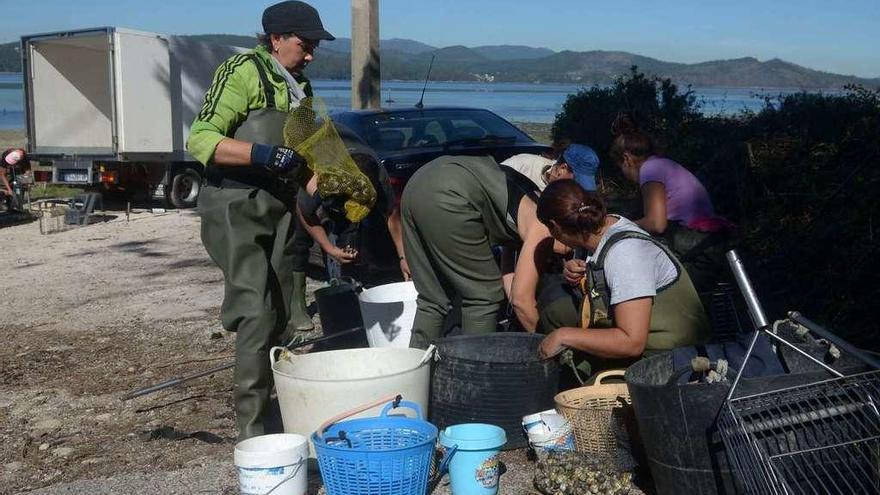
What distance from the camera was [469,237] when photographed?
5219 mm

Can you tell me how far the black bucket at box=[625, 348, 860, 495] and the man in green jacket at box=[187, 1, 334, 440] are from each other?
176 cm

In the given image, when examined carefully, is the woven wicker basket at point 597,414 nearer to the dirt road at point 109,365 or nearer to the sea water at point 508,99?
the dirt road at point 109,365

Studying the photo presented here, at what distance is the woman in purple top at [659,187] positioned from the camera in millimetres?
6191

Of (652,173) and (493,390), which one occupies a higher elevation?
(652,173)

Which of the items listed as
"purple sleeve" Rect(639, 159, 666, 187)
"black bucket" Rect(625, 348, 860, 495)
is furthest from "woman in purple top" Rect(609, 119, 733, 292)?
"black bucket" Rect(625, 348, 860, 495)

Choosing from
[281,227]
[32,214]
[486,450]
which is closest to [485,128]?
[281,227]

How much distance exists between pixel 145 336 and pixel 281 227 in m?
3.22

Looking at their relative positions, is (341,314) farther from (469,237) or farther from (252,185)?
(252,185)

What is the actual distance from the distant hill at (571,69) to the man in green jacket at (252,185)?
27.4 inches

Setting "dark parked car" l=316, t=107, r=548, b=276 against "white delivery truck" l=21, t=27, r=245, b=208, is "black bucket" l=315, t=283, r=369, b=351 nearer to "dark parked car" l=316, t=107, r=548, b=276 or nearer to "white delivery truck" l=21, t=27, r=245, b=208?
"dark parked car" l=316, t=107, r=548, b=276

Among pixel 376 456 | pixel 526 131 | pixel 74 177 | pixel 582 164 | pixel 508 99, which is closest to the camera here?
pixel 376 456

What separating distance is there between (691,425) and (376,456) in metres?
1.17

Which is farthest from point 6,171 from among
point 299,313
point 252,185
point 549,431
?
point 549,431

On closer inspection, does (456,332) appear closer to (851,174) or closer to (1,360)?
(851,174)
